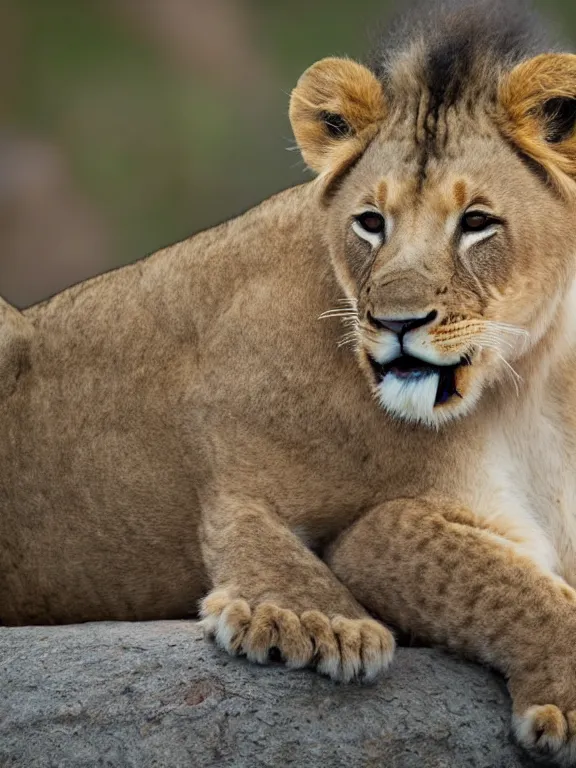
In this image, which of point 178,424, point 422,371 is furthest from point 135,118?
point 422,371

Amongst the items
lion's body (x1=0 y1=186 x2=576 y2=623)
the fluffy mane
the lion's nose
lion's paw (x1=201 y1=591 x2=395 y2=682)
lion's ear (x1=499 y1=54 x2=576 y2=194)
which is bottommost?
lion's paw (x1=201 y1=591 x2=395 y2=682)

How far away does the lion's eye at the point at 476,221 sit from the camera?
3.62 metres

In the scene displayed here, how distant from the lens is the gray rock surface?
142 inches

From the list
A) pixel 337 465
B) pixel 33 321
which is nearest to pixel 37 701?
pixel 337 465

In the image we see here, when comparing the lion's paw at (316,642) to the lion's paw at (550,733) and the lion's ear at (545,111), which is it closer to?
the lion's paw at (550,733)

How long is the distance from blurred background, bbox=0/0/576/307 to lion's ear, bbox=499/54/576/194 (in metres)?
7.83

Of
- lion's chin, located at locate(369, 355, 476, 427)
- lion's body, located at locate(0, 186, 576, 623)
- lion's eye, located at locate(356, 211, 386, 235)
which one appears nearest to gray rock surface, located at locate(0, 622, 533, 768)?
lion's body, located at locate(0, 186, 576, 623)

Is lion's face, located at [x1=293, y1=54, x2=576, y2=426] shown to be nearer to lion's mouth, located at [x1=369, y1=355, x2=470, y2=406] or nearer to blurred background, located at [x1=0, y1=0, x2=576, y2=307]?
lion's mouth, located at [x1=369, y1=355, x2=470, y2=406]

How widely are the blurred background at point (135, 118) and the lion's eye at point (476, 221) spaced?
8.06 m

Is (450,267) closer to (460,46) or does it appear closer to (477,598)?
(460,46)

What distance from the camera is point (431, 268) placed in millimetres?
3545

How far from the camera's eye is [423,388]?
3.61 m

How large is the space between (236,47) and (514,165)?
406 inches

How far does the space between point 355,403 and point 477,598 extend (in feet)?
1.89
